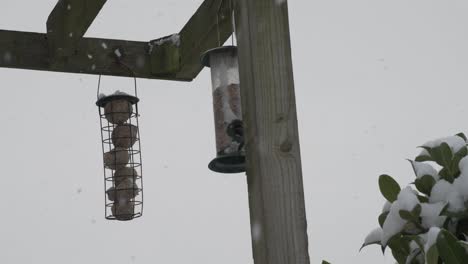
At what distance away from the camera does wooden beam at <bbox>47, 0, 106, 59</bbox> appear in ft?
12.4

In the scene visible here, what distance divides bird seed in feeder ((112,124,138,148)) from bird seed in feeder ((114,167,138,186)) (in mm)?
125

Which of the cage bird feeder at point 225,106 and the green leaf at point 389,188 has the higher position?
the cage bird feeder at point 225,106

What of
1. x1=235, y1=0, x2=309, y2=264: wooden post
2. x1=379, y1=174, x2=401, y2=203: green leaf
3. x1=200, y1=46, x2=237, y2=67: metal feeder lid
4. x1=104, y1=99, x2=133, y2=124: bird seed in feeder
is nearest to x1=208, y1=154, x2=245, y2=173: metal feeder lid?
x1=200, y1=46, x2=237, y2=67: metal feeder lid

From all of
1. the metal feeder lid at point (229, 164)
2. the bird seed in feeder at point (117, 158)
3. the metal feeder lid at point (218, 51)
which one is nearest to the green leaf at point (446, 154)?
the metal feeder lid at point (229, 164)

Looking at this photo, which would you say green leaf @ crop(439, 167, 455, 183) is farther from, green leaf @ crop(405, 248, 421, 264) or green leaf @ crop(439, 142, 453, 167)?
green leaf @ crop(405, 248, 421, 264)

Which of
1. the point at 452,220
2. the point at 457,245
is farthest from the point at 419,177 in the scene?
the point at 457,245

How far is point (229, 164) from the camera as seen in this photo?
9.28 ft

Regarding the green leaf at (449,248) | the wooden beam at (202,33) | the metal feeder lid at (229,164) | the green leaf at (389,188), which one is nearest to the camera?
the green leaf at (449,248)

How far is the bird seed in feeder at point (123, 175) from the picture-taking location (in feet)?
14.0

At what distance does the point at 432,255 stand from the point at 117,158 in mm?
2695

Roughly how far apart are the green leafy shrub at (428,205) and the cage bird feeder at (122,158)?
2.37 metres

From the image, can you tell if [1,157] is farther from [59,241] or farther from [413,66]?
[413,66]

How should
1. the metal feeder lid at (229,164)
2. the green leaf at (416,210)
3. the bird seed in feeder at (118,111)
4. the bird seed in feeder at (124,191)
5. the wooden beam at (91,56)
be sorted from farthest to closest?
the bird seed in feeder at (118,111) < the bird seed in feeder at (124,191) < the wooden beam at (91,56) < the metal feeder lid at (229,164) < the green leaf at (416,210)

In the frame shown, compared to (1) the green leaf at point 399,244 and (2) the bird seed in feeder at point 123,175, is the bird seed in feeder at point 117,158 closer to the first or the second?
(2) the bird seed in feeder at point 123,175
